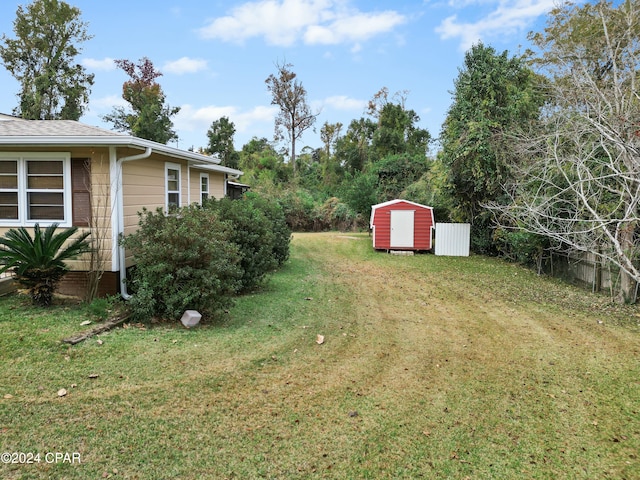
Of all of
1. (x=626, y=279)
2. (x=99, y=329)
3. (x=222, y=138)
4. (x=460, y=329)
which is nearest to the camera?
(x=99, y=329)

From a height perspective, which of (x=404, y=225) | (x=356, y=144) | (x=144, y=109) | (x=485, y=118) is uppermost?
(x=144, y=109)

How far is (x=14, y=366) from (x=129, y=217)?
3403mm

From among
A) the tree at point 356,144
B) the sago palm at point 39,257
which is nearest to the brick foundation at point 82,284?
the sago palm at point 39,257

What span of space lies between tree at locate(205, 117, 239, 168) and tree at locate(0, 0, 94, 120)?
8.45 meters

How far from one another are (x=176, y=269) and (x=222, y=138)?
24.6 m

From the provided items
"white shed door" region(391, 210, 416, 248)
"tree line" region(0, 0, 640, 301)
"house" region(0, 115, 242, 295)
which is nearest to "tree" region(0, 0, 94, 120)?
"tree line" region(0, 0, 640, 301)

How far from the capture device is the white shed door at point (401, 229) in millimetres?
16344

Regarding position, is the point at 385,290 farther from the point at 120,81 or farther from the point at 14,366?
the point at 120,81

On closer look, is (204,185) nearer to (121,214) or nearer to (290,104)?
(121,214)

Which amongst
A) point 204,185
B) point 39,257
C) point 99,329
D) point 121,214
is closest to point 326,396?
point 99,329

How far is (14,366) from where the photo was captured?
4309 mm

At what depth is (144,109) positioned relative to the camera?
84.5 feet

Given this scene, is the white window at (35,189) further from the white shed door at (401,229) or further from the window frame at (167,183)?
the white shed door at (401,229)

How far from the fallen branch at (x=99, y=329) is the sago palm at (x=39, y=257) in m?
1.19
